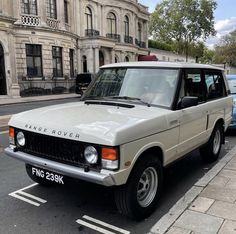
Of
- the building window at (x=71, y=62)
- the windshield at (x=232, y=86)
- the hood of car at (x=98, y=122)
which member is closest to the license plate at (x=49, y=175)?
the hood of car at (x=98, y=122)

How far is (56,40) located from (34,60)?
10.3ft

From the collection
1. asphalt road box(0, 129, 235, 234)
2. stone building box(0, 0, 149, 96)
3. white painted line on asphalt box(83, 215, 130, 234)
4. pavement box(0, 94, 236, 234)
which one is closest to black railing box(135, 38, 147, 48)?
stone building box(0, 0, 149, 96)

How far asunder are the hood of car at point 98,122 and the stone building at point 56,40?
23936 millimetres

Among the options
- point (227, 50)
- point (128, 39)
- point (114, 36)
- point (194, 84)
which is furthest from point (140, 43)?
point (194, 84)

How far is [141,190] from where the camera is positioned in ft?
13.8

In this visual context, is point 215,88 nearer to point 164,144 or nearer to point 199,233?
point 164,144

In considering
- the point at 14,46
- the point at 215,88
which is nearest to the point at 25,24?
the point at 14,46

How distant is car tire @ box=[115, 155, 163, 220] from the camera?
12.6ft

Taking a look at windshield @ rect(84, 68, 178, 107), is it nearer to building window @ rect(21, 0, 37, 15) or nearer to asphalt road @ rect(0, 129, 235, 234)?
asphalt road @ rect(0, 129, 235, 234)

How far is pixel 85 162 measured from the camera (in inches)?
147

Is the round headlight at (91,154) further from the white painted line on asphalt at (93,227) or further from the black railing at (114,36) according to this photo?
the black railing at (114,36)

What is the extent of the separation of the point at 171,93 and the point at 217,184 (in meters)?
1.63

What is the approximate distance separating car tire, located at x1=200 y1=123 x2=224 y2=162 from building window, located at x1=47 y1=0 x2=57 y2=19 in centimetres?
2872

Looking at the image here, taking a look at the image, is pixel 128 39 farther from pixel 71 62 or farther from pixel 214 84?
pixel 214 84
